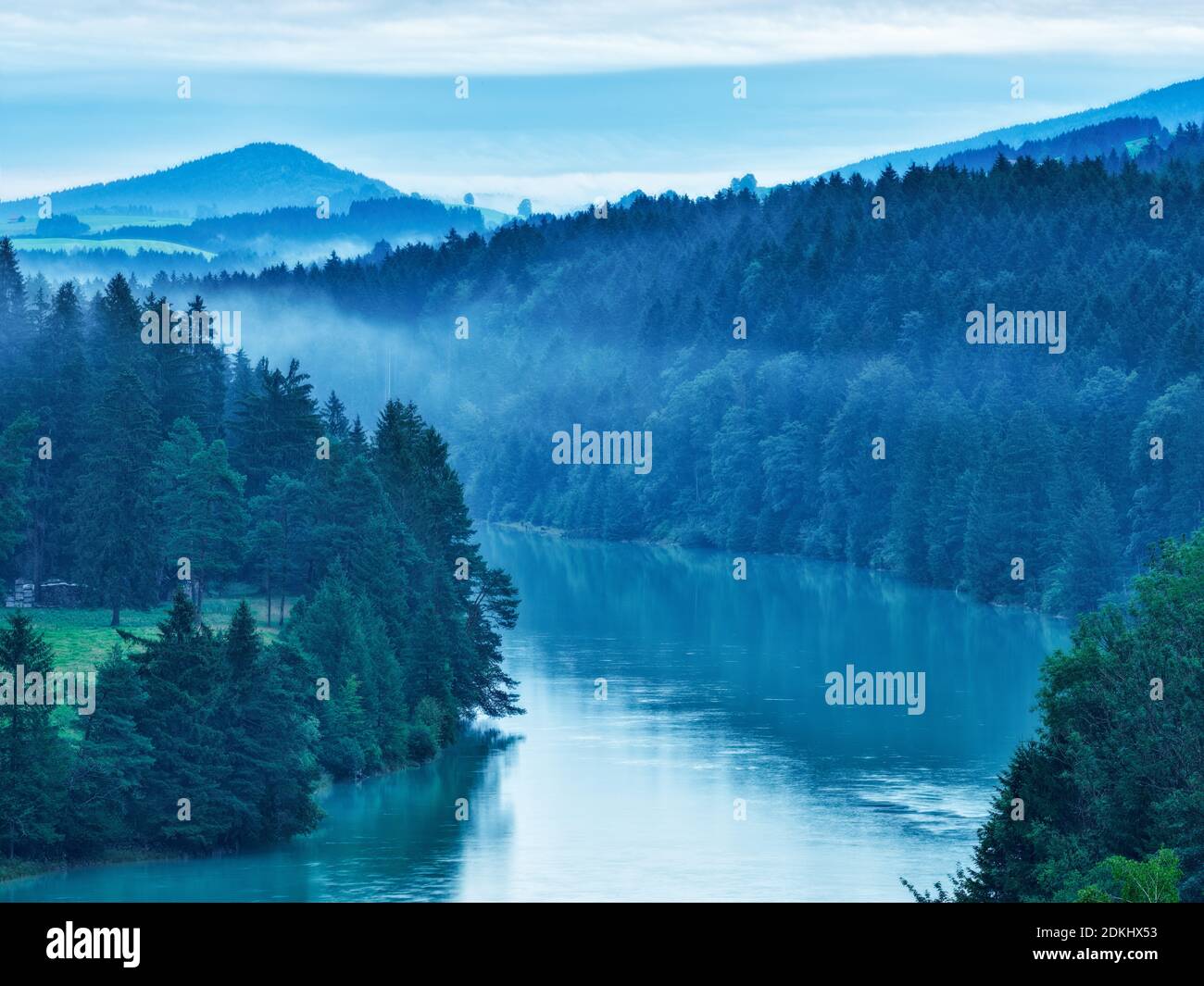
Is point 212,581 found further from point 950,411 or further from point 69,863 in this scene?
point 950,411

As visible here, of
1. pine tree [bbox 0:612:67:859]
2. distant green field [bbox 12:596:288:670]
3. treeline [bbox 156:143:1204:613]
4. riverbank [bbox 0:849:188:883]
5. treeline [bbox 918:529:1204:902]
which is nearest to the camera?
treeline [bbox 918:529:1204:902]

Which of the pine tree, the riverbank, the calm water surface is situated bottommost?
the calm water surface

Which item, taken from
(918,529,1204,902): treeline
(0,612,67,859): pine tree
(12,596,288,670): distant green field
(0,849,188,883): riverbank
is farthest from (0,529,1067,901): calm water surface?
(12,596,288,670): distant green field

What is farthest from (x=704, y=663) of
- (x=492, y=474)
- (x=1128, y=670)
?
(x=492, y=474)

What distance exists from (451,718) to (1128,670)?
35548 millimetres

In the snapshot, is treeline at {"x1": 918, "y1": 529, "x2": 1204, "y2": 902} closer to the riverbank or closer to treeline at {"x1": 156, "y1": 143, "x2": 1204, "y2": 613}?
the riverbank

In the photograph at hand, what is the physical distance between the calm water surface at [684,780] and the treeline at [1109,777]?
24.0 ft

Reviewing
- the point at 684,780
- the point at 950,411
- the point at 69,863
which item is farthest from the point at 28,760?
the point at 950,411

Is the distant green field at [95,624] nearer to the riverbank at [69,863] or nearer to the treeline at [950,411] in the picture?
the riverbank at [69,863]

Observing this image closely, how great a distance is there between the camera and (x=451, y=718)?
75.8 metres

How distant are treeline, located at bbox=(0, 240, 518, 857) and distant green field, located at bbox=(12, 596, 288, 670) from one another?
92 cm

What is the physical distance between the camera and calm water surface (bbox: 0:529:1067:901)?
53.2 meters

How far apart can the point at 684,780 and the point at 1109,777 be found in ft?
90.3
